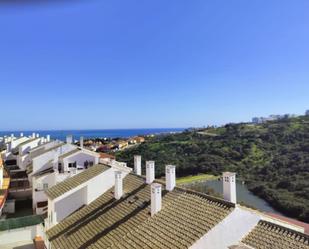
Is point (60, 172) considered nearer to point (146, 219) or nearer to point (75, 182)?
point (75, 182)

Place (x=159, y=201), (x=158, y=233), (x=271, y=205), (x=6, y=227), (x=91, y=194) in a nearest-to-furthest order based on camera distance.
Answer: (x=158, y=233)
(x=159, y=201)
(x=91, y=194)
(x=6, y=227)
(x=271, y=205)

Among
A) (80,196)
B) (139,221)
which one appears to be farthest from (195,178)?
(139,221)

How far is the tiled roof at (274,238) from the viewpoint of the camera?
9.35 metres

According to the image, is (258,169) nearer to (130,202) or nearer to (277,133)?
(277,133)

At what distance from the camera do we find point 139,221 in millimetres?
12734

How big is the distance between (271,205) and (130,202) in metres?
46.2

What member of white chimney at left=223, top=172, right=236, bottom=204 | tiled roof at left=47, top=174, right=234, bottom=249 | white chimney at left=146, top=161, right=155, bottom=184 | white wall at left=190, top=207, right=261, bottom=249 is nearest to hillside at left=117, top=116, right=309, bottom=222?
white chimney at left=146, top=161, right=155, bottom=184

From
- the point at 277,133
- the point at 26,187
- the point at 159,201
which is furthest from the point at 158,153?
the point at 159,201

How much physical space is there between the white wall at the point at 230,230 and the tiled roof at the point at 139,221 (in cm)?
16

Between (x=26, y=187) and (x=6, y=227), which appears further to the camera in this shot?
(x=26, y=187)

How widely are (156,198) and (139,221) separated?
1159 millimetres

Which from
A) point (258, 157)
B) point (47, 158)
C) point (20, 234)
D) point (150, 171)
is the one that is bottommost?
point (258, 157)

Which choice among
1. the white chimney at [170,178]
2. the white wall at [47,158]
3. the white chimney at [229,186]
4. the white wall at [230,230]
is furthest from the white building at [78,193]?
the white wall at [47,158]

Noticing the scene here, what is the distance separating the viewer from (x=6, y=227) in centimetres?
1844
